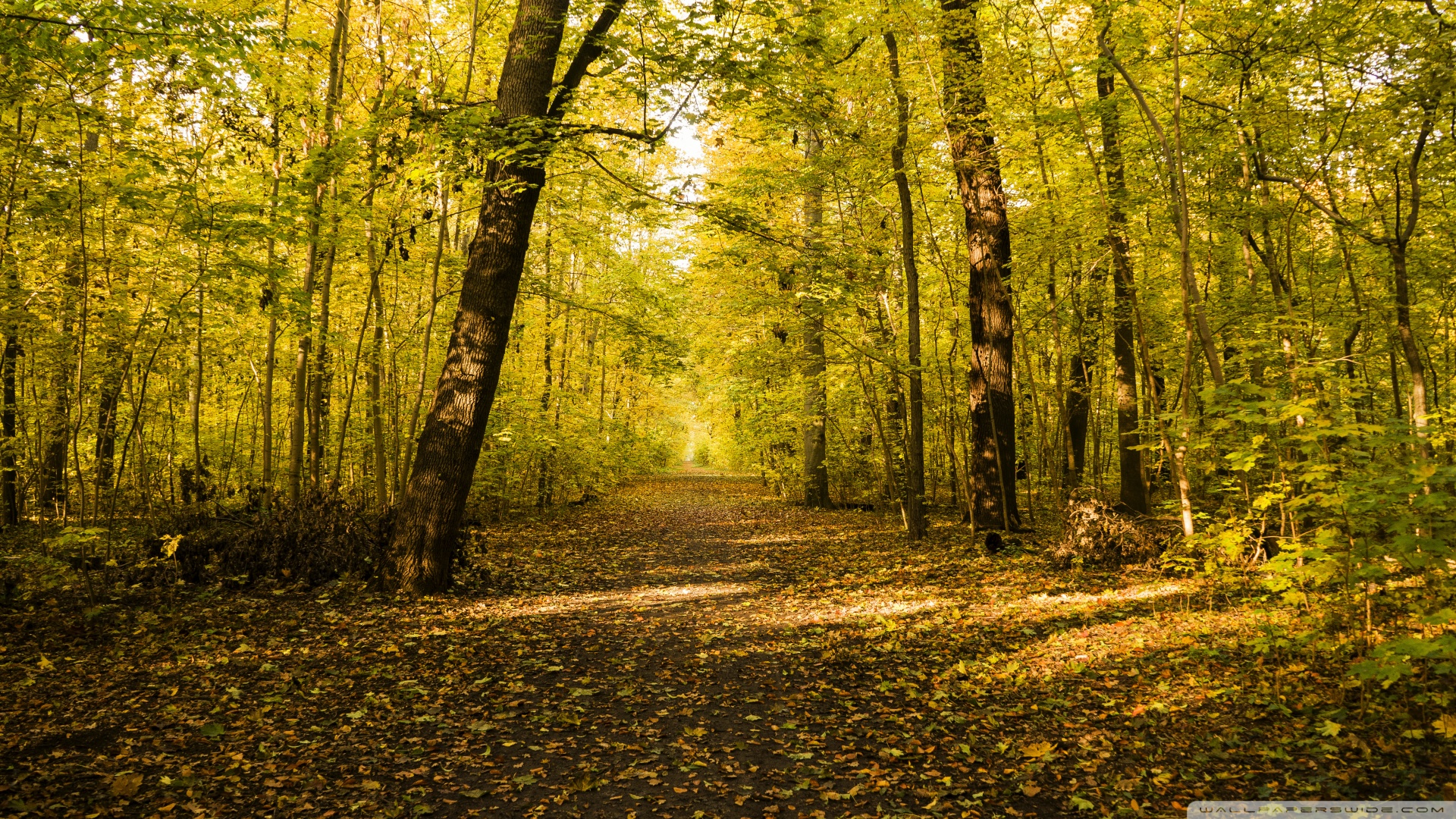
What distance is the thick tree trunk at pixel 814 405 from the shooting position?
49.4ft

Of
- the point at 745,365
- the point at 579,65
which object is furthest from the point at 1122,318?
the point at 579,65

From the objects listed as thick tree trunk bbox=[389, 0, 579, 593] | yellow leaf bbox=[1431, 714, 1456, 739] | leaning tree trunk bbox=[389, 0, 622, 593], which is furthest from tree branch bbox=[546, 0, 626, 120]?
yellow leaf bbox=[1431, 714, 1456, 739]

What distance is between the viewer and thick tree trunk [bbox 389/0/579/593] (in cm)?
764

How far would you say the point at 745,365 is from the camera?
1566 centimetres

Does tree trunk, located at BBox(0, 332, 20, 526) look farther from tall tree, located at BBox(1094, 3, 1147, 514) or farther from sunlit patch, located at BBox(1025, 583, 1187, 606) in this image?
tall tree, located at BBox(1094, 3, 1147, 514)

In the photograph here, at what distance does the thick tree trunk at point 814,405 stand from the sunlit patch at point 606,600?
6432mm

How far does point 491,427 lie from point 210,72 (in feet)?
26.0

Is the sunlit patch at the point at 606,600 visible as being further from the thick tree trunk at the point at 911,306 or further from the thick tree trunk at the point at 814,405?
the thick tree trunk at the point at 814,405

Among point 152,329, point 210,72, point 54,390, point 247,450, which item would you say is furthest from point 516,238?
point 247,450

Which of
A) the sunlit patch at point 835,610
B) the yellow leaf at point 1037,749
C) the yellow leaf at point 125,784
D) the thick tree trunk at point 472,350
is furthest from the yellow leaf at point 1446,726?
the thick tree trunk at point 472,350

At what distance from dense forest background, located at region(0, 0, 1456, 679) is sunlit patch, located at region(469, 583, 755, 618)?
6.61ft

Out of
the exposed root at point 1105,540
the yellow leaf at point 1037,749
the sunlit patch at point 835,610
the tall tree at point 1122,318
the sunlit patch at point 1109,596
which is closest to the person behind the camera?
the yellow leaf at point 1037,749

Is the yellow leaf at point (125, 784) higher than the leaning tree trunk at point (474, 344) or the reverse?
the reverse

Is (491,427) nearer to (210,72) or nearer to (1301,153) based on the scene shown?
(210,72)
